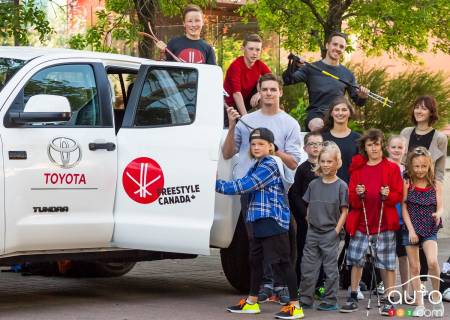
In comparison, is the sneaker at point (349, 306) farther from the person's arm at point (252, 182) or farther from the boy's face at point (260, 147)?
the boy's face at point (260, 147)

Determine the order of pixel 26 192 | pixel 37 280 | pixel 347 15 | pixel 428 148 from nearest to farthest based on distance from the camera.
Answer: pixel 26 192, pixel 428 148, pixel 37 280, pixel 347 15

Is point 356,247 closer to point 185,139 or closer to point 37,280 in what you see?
point 185,139

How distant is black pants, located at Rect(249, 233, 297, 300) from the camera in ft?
28.8

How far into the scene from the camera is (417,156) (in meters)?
9.29

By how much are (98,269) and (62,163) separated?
283 cm

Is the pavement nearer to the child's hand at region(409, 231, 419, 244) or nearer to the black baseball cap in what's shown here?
the child's hand at region(409, 231, 419, 244)

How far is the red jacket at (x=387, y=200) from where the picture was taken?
9.19m

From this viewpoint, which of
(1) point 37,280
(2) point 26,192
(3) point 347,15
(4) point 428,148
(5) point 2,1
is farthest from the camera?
(3) point 347,15

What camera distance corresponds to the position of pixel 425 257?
32.9 feet

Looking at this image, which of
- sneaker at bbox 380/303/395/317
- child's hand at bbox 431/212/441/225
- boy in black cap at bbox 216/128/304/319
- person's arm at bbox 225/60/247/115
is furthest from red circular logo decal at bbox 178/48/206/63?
sneaker at bbox 380/303/395/317

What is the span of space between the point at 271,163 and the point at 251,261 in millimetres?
782

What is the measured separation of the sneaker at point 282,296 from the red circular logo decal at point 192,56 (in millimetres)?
2109

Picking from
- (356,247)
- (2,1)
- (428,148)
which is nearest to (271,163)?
(356,247)

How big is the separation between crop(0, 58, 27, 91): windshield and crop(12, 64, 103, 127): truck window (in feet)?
0.49
